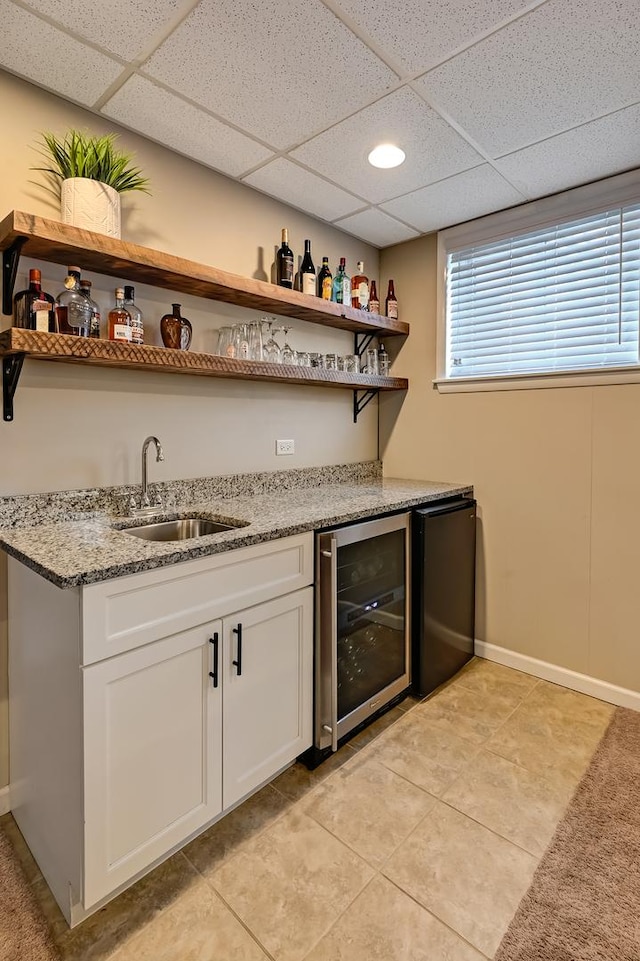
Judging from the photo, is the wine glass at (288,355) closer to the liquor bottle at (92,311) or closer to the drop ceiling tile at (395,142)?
the drop ceiling tile at (395,142)

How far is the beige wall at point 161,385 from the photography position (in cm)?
167

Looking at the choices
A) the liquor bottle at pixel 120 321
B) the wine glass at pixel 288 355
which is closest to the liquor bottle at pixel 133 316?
the liquor bottle at pixel 120 321

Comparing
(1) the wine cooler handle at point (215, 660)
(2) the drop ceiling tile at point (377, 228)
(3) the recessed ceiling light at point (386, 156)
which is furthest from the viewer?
(2) the drop ceiling tile at point (377, 228)

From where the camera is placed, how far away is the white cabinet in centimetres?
122

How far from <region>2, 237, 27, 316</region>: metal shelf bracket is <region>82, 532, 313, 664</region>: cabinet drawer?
1.06 m

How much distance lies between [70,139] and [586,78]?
1.79 metres

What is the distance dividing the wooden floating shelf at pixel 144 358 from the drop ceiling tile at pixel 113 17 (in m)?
0.89

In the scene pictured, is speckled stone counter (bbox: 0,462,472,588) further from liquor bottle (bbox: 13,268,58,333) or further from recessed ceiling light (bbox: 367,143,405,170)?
recessed ceiling light (bbox: 367,143,405,170)

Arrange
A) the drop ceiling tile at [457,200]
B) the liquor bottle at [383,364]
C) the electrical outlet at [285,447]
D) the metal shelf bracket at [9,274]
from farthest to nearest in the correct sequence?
1. the liquor bottle at [383,364]
2. the electrical outlet at [285,447]
3. the drop ceiling tile at [457,200]
4. the metal shelf bracket at [9,274]

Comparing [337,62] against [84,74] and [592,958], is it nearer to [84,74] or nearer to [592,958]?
[84,74]

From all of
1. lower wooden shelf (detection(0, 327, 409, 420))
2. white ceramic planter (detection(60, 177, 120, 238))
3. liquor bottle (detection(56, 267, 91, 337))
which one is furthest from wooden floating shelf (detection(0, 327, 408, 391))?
white ceramic planter (detection(60, 177, 120, 238))

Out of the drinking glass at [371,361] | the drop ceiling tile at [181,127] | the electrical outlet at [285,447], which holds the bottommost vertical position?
the electrical outlet at [285,447]

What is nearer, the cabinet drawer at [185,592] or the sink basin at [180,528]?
the cabinet drawer at [185,592]

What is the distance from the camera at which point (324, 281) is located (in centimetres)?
253
